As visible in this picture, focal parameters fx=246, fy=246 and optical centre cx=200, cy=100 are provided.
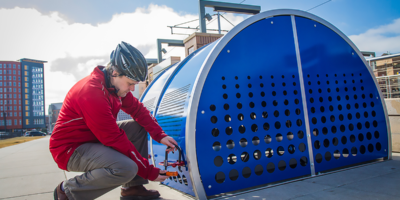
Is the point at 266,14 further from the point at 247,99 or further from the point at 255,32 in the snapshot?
the point at 247,99

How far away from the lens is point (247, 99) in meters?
2.66

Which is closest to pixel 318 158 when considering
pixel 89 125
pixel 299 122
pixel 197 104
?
pixel 299 122

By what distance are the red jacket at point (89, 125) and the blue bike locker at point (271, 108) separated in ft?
1.87

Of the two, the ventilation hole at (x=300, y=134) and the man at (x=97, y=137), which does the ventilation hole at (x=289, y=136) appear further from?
the man at (x=97, y=137)

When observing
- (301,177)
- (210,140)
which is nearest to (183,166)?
(210,140)

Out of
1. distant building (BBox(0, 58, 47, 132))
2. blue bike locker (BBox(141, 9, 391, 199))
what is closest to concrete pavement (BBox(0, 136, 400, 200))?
blue bike locker (BBox(141, 9, 391, 199))

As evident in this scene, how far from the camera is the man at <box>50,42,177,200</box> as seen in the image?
1909mm

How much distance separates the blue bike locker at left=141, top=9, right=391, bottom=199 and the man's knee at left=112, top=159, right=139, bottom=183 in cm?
52

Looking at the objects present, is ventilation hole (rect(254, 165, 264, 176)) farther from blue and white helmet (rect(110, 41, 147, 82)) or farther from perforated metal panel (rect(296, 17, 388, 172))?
blue and white helmet (rect(110, 41, 147, 82))

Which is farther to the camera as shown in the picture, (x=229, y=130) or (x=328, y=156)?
(x=328, y=156)

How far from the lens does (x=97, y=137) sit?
193 centimetres

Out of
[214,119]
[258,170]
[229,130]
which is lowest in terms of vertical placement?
[258,170]

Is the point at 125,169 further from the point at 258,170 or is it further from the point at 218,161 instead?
the point at 258,170

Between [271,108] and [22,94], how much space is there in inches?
4857
